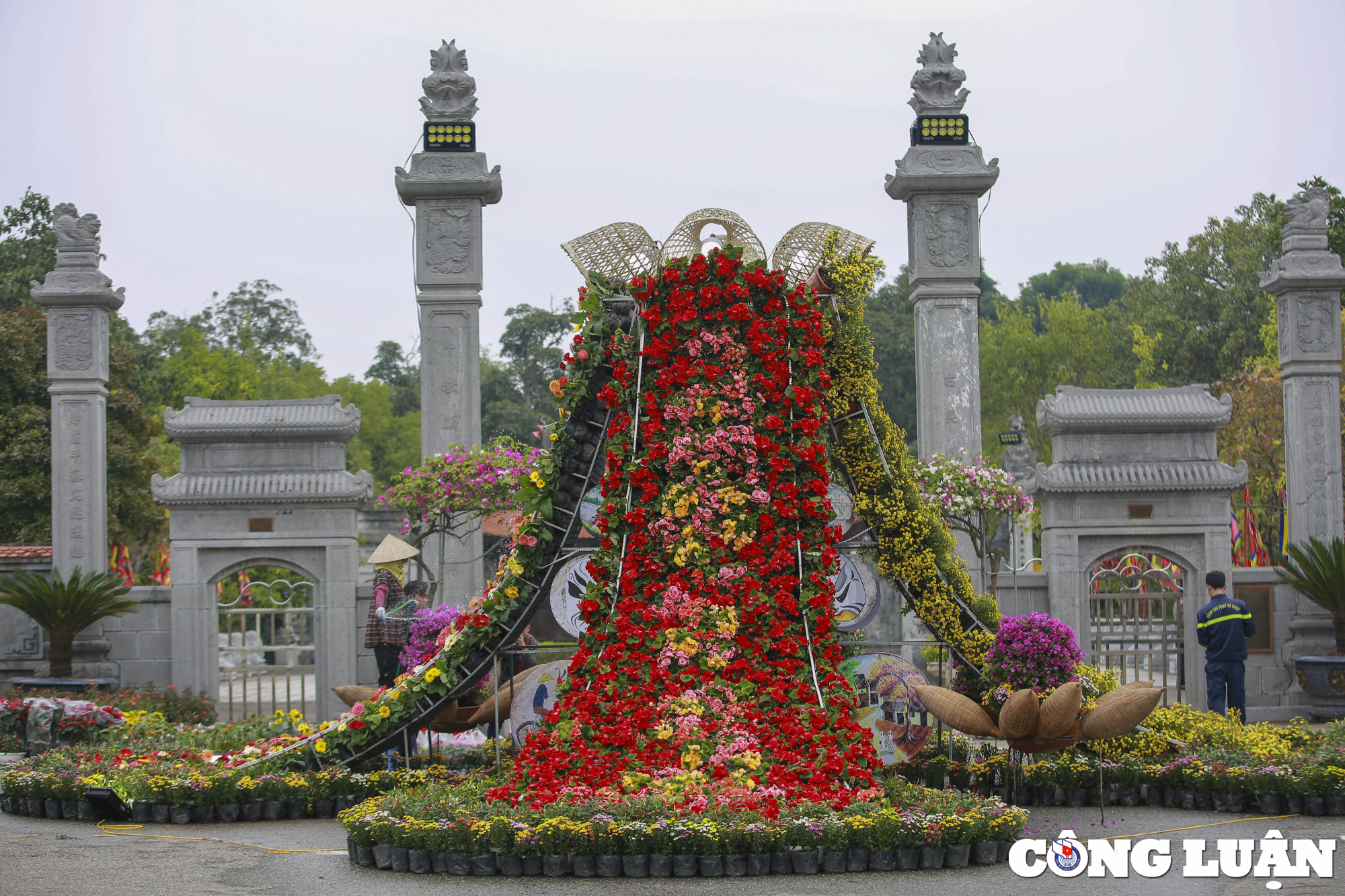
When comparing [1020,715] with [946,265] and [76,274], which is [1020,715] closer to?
[946,265]

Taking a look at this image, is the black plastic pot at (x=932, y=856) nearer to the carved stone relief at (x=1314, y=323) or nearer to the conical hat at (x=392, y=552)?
the conical hat at (x=392, y=552)

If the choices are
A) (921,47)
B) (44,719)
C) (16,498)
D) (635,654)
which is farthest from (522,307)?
(635,654)

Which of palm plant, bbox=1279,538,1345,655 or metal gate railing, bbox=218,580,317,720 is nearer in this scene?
palm plant, bbox=1279,538,1345,655

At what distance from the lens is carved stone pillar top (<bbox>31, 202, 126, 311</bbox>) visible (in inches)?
538

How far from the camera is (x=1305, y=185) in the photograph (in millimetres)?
14023

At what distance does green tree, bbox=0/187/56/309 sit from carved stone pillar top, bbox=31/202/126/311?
9708 millimetres

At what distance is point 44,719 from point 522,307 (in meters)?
35.2

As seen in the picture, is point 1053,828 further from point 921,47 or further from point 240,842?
point 921,47

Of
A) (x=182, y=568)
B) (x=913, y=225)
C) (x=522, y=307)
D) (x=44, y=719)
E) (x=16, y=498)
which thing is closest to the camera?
(x=44, y=719)

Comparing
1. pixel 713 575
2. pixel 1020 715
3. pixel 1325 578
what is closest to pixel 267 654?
pixel 713 575

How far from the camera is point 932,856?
22.3 feet

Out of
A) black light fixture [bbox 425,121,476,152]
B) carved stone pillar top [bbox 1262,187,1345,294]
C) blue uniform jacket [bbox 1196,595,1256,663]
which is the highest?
black light fixture [bbox 425,121,476,152]

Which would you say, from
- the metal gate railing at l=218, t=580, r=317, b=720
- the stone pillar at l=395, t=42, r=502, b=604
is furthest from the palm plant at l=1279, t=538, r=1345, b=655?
the metal gate railing at l=218, t=580, r=317, b=720

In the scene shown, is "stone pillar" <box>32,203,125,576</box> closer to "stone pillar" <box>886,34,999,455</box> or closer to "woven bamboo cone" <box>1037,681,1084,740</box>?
"stone pillar" <box>886,34,999,455</box>
